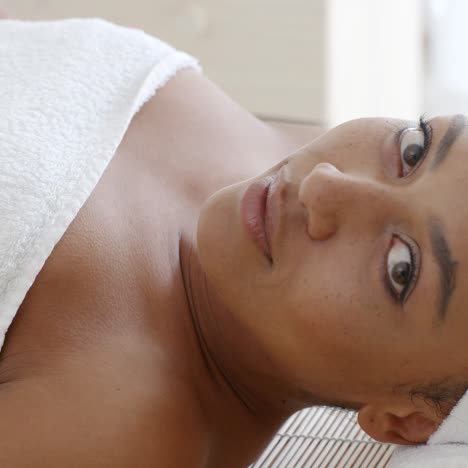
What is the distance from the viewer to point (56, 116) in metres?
1.10

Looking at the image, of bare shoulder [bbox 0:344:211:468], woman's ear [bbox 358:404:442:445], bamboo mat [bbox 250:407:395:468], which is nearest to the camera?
bare shoulder [bbox 0:344:211:468]

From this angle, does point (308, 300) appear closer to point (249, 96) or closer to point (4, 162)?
point (4, 162)

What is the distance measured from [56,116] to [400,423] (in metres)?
0.59

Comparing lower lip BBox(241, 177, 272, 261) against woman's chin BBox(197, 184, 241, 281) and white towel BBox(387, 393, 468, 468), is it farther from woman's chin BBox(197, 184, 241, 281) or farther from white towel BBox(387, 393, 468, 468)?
white towel BBox(387, 393, 468, 468)

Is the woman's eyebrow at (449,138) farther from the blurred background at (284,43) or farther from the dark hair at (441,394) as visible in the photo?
the blurred background at (284,43)

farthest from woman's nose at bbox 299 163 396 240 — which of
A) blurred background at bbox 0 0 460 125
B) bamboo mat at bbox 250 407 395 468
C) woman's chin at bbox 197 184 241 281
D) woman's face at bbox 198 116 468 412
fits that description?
blurred background at bbox 0 0 460 125

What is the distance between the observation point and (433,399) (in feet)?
3.32

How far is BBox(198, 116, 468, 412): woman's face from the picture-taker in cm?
95

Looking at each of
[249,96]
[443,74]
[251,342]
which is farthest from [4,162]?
[443,74]

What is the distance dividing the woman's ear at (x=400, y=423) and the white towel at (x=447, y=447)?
0.06 feet

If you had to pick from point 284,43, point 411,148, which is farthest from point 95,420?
point 284,43

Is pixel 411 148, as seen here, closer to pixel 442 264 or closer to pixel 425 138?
pixel 425 138

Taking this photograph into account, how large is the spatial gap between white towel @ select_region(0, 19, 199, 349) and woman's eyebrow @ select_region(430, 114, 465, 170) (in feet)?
1.35

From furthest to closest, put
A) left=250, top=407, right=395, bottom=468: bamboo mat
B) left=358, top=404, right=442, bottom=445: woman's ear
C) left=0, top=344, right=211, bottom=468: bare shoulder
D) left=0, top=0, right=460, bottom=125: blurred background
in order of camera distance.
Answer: left=0, top=0, right=460, bottom=125: blurred background → left=250, top=407, right=395, bottom=468: bamboo mat → left=358, top=404, right=442, bottom=445: woman's ear → left=0, top=344, right=211, bottom=468: bare shoulder
